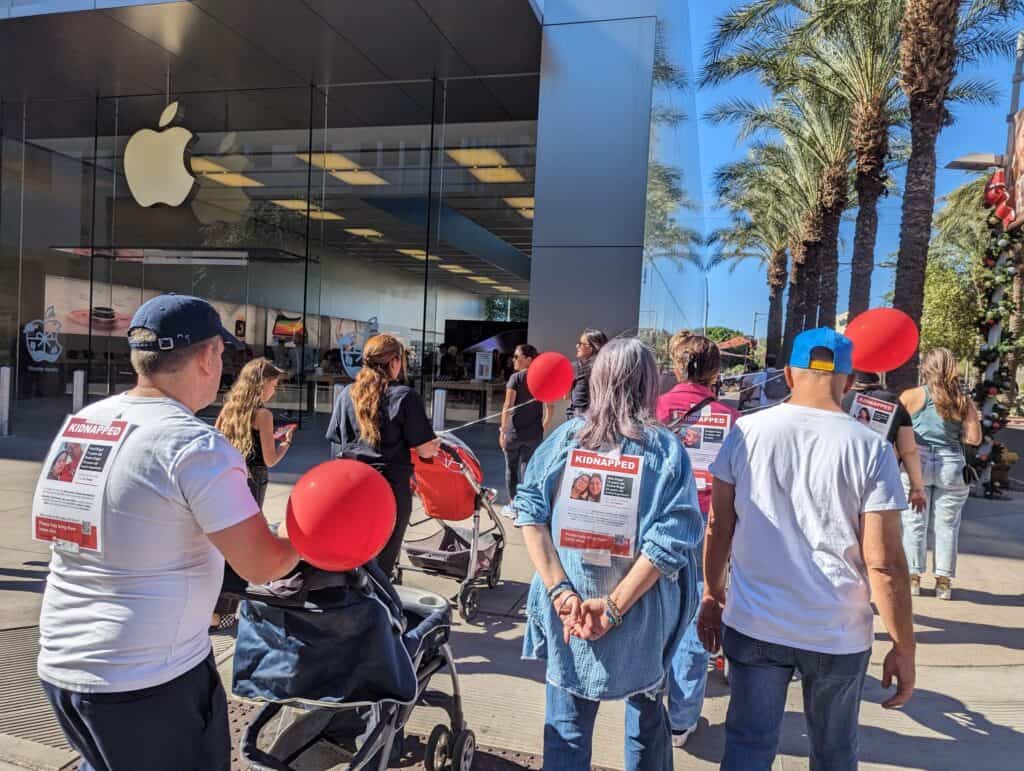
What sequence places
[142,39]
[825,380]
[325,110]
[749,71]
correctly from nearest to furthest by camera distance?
[825,380] < [142,39] < [325,110] < [749,71]

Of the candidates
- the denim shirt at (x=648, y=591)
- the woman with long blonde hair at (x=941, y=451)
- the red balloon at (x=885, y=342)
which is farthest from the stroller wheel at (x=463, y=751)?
the woman with long blonde hair at (x=941, y=451)

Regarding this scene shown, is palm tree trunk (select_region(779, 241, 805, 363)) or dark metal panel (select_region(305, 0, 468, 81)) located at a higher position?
dark metal panel (select_region(305, 0, 468, 81))

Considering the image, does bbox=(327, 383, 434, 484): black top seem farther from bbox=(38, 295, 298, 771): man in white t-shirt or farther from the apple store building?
the apple store building

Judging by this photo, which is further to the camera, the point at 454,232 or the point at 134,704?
the point at 454,232

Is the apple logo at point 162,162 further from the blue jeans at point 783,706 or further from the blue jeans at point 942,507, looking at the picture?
the blue jeans at point 783,706

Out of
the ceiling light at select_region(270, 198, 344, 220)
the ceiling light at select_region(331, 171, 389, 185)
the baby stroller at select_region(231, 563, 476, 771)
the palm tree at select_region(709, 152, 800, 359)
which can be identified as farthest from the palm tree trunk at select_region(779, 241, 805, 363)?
the baby stroller at select_region(231, 563, 476, 771)

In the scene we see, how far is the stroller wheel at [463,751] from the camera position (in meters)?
2.87

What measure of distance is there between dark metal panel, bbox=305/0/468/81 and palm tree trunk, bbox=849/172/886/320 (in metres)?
10.4

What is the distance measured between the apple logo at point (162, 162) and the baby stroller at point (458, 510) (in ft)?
39.6

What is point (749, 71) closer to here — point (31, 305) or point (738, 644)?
point (738, 644)

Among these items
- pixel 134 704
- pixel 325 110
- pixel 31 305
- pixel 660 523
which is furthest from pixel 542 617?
pixel 31 305

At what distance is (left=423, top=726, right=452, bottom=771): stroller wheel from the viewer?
283 centimetres

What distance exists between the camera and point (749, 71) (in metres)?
17.7

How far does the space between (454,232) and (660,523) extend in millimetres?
Result: 13349
